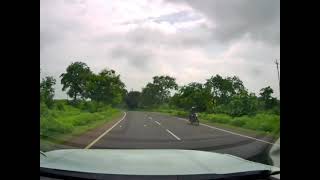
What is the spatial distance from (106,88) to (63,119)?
2.75m

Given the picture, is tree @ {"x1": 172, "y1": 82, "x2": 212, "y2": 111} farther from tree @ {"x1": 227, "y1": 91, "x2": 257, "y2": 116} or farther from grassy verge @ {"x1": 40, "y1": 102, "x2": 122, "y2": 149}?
grassy verge @ {"x1": 40, "y1": 102, "x2": 122, "y2": 149}

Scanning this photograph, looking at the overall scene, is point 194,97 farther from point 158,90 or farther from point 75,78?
point 75,78

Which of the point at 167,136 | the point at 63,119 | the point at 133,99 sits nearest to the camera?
the point at 133,99

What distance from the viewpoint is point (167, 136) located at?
26.8 feet

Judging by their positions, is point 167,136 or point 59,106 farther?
point 167,136

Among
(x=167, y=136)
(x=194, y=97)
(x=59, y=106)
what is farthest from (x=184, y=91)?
(x=167, y=136)

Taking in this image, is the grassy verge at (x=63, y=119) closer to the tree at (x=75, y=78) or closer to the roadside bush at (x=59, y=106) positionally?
the roadside bush at (x=59, y=106)

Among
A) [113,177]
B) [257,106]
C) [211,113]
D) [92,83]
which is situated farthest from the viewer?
[211,113]

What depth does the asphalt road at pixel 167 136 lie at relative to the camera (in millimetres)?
6762

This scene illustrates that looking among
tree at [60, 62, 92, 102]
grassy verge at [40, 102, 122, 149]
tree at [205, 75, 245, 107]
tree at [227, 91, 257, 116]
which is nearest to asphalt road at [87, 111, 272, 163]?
grassy verge at [40, 102, 122, 149]
